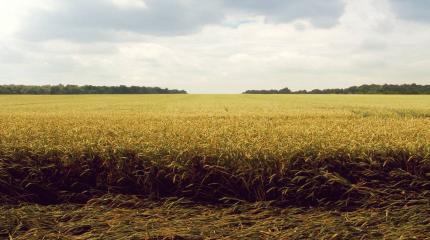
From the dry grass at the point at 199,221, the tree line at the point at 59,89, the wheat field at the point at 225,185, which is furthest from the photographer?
the tree line at the point at 59,89

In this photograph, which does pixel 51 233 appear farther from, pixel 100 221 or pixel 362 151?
pixel 362 151

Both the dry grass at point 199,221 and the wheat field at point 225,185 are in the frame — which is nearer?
the dry grass at point 199,221

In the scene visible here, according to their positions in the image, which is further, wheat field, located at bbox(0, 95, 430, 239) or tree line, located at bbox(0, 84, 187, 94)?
tree line, located at bbox(0, 84, 187, 94)

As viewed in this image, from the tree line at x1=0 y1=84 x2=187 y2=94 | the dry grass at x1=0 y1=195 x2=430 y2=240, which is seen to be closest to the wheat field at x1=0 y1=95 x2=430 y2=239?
the dry grass at x1=0 y1=195 x2=430 y2=240

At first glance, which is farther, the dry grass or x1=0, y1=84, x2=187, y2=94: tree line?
x1=0, y1=84, x2=187, y2=94: tree line

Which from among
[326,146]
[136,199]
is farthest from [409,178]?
[136,199]

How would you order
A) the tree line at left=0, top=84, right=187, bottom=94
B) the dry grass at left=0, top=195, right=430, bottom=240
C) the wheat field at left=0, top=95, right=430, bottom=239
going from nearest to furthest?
the dry grass at left=0, top=195, right=430, bottom=240, the wheat field at left=0, top=95, right=430, bottom=239, the tree line at left=0, top=84, right=187, bottom=94

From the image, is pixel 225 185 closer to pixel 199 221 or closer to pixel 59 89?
pixel 199 221

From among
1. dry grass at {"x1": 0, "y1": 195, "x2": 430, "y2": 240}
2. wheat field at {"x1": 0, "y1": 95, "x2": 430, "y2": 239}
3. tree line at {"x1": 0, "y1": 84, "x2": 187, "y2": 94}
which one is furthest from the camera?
tree line at {"x1": 0, "y1": 84, "x2": 187, "y2": 94}

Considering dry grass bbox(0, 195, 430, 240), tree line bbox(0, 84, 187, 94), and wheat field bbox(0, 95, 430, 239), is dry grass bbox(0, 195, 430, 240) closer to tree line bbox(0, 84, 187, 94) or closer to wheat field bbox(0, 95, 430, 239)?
wheat field bbox(0, 95, 430, 239)

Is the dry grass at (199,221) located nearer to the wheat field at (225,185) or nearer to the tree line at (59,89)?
the wheat field at (225,185)

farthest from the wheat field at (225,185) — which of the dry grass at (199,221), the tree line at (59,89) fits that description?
the tree line at (59,89)

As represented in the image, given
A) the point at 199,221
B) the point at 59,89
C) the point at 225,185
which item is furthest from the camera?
the point at 59,89

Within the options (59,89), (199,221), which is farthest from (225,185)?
(59,89)
